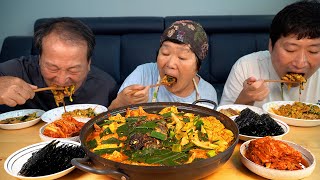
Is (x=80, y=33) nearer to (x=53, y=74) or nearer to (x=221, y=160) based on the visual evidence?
(x=53, y=74)

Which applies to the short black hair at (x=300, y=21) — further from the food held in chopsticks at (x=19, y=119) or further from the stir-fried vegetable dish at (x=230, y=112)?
the food held in chopsticks at (x=19, y=119)

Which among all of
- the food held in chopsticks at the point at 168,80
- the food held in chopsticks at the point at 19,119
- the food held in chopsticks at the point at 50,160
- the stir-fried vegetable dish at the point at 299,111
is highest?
the food held in chopsticks at the point at 168,80

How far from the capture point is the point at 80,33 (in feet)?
7.97

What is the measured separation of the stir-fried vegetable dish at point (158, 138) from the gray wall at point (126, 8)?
3.56 meters

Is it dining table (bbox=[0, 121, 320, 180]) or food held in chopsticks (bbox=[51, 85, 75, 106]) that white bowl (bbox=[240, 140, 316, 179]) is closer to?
dining table (bbox=[0, 121, 320, 180])

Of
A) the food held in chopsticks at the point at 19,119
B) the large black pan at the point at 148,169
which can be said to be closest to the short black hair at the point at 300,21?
the large black pan at the point at 148,169

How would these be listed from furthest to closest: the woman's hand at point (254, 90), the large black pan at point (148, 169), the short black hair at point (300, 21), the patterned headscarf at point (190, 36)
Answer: the patterned headscarf at point (190, 36)
the short black hair at point (300, 21)
the woman's hand at point (254, 90)
the large black pan at point (148, 169)

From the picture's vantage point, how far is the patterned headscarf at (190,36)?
2.53 m

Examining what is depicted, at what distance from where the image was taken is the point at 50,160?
137 cm

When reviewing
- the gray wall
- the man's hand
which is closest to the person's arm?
the man's hand

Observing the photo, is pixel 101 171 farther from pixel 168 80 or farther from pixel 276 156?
pixel 168 80

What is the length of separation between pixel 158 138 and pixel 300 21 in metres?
1.67

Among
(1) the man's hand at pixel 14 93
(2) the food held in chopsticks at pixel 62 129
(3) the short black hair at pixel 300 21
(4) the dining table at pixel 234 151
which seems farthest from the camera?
(3) the short black hair at pixel 300 21

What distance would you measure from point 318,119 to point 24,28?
468 cm
